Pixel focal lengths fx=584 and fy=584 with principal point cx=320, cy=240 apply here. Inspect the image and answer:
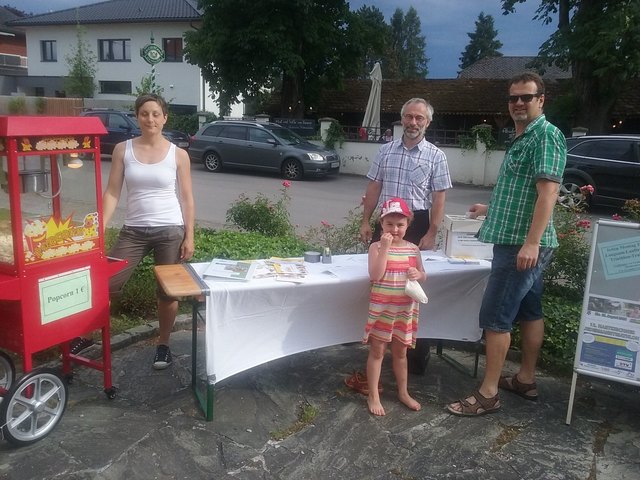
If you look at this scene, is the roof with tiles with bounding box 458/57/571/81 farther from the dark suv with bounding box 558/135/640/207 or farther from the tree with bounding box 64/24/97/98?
the dark suv with bounding box 558/135/640/207

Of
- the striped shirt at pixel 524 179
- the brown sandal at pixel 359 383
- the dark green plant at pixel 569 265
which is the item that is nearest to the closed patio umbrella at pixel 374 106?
the dark green plant at pixel 569 265

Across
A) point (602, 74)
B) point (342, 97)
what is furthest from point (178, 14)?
point (602, 74)

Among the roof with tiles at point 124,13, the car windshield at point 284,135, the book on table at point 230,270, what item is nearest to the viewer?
the book on table at point 230,270

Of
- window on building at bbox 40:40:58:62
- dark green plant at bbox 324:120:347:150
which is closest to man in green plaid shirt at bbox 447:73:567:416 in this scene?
dark green plant at bbox 324:120:347:150

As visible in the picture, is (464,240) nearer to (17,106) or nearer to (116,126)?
(17,106)

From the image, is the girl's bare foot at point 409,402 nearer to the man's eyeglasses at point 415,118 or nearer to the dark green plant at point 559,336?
the dark green plant at point 559,336

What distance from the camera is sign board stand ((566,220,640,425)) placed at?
3305mm

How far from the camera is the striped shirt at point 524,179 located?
316cm

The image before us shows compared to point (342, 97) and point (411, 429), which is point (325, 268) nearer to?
point (411, 429)

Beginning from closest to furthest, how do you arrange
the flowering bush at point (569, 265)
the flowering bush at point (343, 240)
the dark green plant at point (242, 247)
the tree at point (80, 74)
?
the flowering bush at point (569, 265) → the dark green plant at point (242, 247) → the flowering bush at point (343, 240) → the tree at point (80, 74)

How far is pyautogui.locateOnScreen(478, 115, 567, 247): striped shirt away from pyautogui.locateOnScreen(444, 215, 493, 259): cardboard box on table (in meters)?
0.53

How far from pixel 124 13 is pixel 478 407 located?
38113 mm

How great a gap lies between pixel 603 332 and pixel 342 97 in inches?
1021

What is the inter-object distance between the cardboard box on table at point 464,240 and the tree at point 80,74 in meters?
33.2
